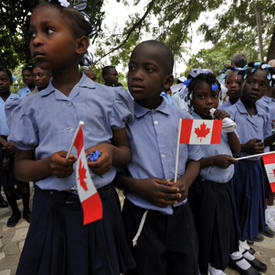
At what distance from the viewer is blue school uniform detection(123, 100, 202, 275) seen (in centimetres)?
122

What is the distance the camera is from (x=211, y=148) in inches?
63.1

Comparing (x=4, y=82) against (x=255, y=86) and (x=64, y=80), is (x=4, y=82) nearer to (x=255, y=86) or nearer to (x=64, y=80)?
(x=64, y=80)

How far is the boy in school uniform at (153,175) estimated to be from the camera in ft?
3.96

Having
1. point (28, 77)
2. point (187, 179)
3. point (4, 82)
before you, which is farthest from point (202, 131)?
point (28, 77)

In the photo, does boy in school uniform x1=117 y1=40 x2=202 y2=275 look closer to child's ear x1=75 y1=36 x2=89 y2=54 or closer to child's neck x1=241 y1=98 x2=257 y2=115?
child's ear x1=75 y1=36 x2=89 y2=54

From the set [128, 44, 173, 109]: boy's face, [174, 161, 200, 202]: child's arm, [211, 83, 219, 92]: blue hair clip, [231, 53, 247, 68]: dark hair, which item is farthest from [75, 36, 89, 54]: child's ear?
[231, 53, 247, 68]: dark hair

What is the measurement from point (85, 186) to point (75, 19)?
0.73 metres

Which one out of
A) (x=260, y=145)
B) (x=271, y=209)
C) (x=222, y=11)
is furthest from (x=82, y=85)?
(x=222, y=11)

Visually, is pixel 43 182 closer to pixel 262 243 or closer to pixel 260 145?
pixel 260 145

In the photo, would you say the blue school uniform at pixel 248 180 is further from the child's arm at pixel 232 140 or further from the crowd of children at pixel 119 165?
the child's arm at pixel 232 140

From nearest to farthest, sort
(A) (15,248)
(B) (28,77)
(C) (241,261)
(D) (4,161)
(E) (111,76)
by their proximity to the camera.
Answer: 1. (C) (241,261)
2. (A) (15,248)
3. (D) (4,161)
4. (B) (28,77)
5. (E) (111,76)

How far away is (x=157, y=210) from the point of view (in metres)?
1.22

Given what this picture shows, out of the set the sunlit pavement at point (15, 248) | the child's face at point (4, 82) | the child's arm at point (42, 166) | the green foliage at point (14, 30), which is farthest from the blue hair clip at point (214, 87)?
the green foliage at point (14, 30)

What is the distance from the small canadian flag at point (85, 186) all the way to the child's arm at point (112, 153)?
9 centimetres
